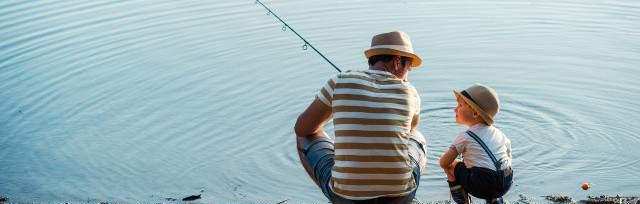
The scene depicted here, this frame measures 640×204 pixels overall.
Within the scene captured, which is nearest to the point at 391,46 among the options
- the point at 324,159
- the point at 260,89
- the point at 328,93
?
the point at 328,93

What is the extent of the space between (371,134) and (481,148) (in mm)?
790

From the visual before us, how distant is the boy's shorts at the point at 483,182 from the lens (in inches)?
148

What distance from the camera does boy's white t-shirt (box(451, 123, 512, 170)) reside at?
3773mm

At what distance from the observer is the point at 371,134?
10.5ft

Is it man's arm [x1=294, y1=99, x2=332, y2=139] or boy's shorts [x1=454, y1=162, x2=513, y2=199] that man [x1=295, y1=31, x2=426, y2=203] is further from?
boy's shorts [x1=454, y1=162, x2=513, y2=199]

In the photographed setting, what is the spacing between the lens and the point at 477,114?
386 cm

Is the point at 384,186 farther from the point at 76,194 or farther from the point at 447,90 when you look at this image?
the point at 447,90

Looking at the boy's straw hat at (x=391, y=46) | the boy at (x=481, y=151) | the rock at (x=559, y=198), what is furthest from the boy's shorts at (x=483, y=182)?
the rock at (x=559, y=198)

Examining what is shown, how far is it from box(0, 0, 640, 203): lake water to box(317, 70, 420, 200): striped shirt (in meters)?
1.81

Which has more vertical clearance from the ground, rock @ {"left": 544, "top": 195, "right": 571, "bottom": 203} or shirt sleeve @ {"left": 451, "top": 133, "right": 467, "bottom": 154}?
shirt sleeve @ {"left": 451, "top": 133, "right": 467, "bottom": 154}

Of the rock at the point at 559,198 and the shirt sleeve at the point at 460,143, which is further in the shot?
the rock at the point at 559,198

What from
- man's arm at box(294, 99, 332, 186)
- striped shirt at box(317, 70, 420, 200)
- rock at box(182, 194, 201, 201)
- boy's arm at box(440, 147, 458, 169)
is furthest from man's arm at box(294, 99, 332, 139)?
rock at box(182, 194, 201, 201)

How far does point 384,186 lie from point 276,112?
348cm

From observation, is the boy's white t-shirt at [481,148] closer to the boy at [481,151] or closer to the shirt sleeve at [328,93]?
the boy at [481,151]
